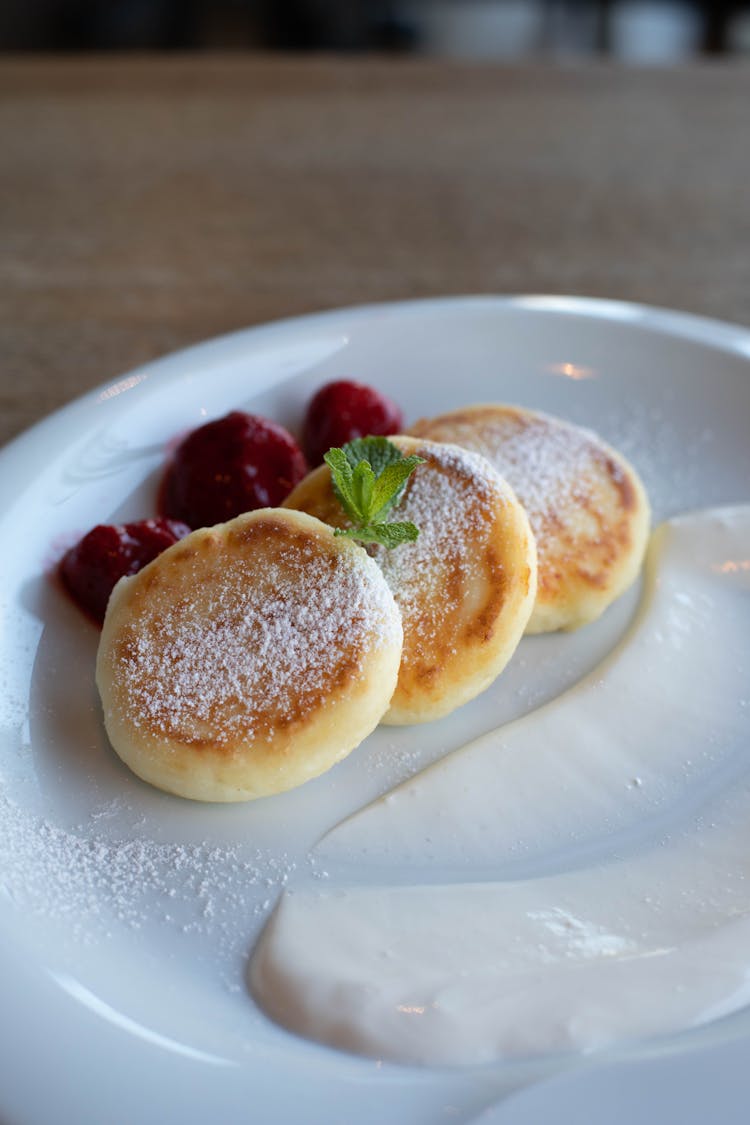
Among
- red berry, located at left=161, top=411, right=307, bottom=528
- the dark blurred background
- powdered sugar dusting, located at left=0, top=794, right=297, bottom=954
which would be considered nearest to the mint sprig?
red berry, located at left=161, top=411, right=307, bottom=528

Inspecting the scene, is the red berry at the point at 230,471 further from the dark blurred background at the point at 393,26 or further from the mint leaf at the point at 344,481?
the dark blurred background at the point at 393,26

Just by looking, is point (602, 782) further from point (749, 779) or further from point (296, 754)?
point (296, 754)

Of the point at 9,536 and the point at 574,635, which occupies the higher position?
the point at 9,536

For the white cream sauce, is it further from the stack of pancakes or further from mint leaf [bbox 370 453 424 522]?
mint leaf [bbox 370 453 424 522]

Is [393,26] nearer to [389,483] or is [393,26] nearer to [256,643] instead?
[389,483]

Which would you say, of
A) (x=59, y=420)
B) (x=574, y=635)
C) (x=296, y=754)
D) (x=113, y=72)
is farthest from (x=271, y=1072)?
(x=113, y=72)

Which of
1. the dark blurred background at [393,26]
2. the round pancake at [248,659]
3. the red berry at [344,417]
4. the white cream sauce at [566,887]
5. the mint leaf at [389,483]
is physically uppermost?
the dark blurred background at [393,26]

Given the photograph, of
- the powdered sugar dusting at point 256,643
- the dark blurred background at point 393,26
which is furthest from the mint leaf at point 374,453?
the dark blurred background at point 393,26
